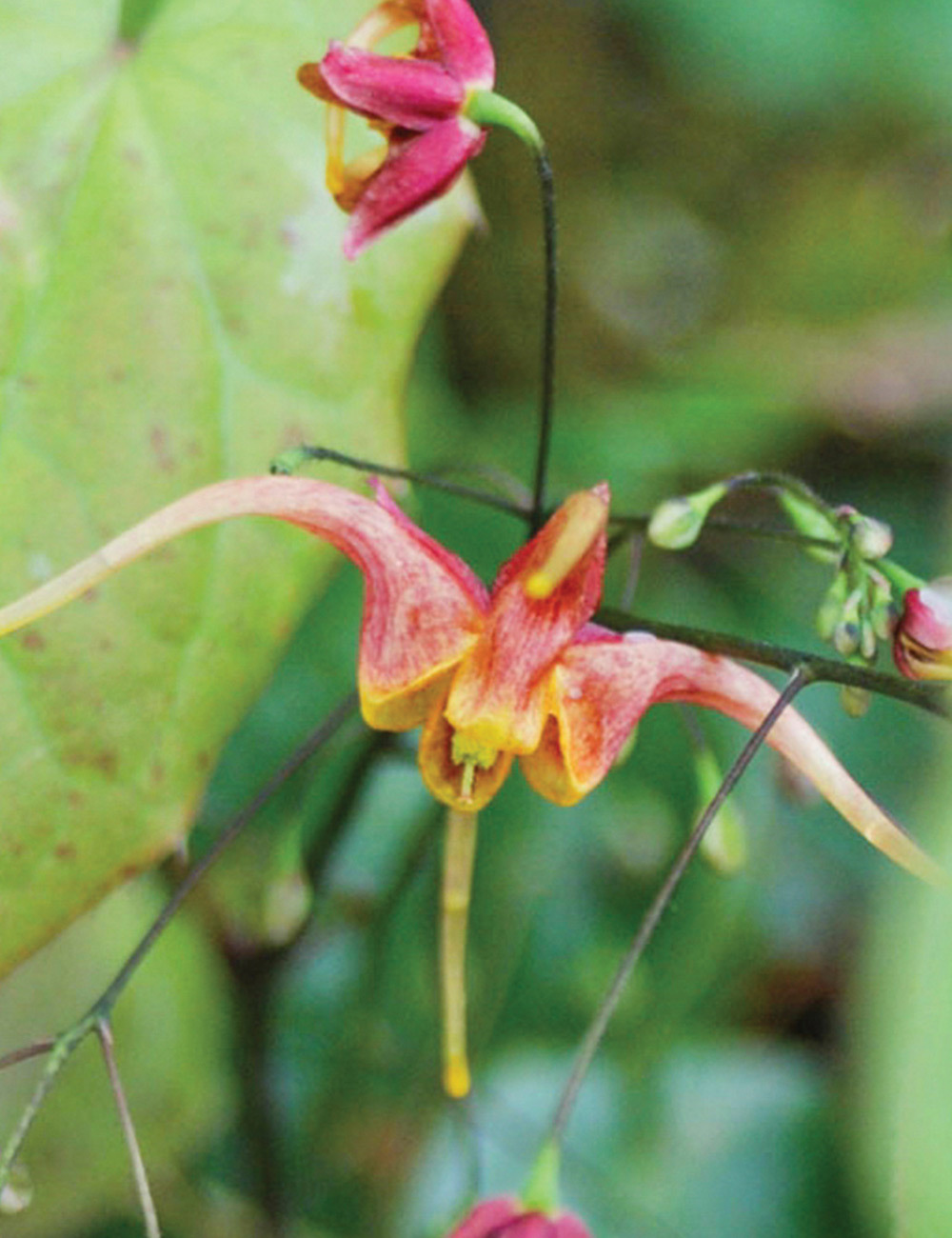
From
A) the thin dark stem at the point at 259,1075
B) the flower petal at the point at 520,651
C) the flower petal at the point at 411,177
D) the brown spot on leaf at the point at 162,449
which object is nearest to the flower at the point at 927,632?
the flower petal at the point at 520,651

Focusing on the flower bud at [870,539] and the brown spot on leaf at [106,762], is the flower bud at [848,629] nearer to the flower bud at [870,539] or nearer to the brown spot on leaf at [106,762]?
the flower bud at [870,539]

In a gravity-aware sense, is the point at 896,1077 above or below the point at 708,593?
above

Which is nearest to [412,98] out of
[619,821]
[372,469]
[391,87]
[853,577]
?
[391,87]

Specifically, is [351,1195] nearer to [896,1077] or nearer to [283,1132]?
[283,1132]

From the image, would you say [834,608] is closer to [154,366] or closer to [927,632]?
[927,632]

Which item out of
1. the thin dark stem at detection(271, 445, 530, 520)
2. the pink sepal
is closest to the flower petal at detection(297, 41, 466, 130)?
the pink sepal

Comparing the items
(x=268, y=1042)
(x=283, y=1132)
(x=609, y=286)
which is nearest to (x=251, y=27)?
(x=268, y=1042)
